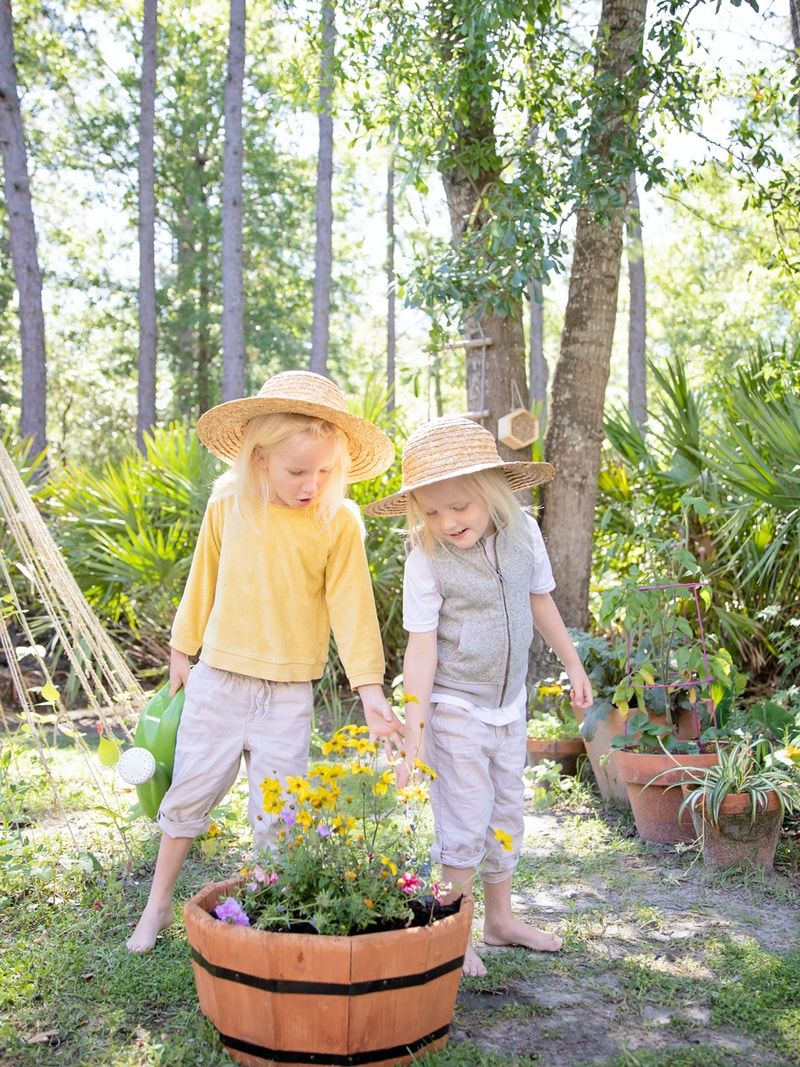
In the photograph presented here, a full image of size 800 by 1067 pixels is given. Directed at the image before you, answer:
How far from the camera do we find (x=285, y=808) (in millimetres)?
2297

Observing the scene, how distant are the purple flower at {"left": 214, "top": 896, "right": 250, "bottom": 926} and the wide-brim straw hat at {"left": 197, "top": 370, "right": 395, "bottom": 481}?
1170 mm

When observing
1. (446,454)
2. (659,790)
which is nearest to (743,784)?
(659,790)

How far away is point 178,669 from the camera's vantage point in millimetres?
2809

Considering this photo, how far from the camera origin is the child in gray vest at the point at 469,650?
2.52 metres

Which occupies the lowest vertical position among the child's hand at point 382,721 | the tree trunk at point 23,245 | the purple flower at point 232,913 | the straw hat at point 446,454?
the purple flower at point 232,913

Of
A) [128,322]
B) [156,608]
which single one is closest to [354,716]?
[156,608]

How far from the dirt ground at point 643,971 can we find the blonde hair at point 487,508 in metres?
1.08

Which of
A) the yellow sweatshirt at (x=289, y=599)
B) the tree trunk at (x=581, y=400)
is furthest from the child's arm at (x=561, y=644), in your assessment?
the tree trunk at (x=581, y=400)

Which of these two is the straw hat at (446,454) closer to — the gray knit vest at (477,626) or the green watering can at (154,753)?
the gray knit vest at (477,626)

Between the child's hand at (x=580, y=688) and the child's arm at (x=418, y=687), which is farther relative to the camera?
the child's hand at (x=580, y=688)

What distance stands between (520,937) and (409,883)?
2.30 ft

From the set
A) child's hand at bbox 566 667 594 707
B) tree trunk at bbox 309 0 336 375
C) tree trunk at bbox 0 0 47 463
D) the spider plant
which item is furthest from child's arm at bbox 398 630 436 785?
tree trunk at bbox 309 0 336 375

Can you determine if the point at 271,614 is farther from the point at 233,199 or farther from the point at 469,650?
the point at 233,199

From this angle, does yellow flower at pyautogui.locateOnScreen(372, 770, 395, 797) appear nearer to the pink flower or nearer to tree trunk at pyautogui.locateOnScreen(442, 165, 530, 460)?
the pink flower
